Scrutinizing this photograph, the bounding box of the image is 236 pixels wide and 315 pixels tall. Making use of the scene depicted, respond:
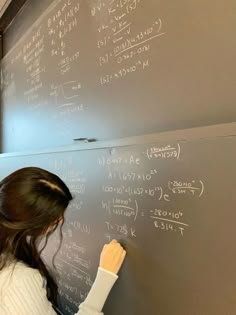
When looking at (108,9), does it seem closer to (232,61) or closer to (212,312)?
(232,61)

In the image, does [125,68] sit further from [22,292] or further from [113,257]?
[22,292]

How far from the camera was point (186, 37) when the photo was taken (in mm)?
1260

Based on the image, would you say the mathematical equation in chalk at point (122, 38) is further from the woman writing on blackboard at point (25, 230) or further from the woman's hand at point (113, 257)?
the woman's hand at point (113, 257)

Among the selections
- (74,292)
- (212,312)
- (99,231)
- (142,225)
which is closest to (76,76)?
Result: (99,231)

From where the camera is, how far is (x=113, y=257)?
1498 mm

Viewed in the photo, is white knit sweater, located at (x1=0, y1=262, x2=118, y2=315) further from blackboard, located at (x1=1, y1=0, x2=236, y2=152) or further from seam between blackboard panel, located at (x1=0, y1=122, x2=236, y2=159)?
blackboard, located at (x1=1, y1=0, x2=236, y2=152)

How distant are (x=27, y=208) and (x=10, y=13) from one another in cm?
261

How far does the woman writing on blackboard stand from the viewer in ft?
4.13

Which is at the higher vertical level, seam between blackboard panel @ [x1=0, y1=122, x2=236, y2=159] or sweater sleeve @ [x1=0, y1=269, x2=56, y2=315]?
seam between blackboard panel @ [x1=0, y1=122, x2=236, y2=159]

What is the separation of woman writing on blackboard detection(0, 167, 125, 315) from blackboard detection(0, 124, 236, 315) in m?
0.27

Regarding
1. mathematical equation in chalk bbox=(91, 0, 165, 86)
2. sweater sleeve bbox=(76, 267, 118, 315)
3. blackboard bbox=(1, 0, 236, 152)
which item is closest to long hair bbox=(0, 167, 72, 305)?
sweater sleeve bbox=(76, 267, 118, 315)

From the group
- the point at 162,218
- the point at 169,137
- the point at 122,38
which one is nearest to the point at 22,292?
the point at 162,218

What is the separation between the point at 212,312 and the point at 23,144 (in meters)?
2.23

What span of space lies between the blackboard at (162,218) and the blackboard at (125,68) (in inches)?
4.7
